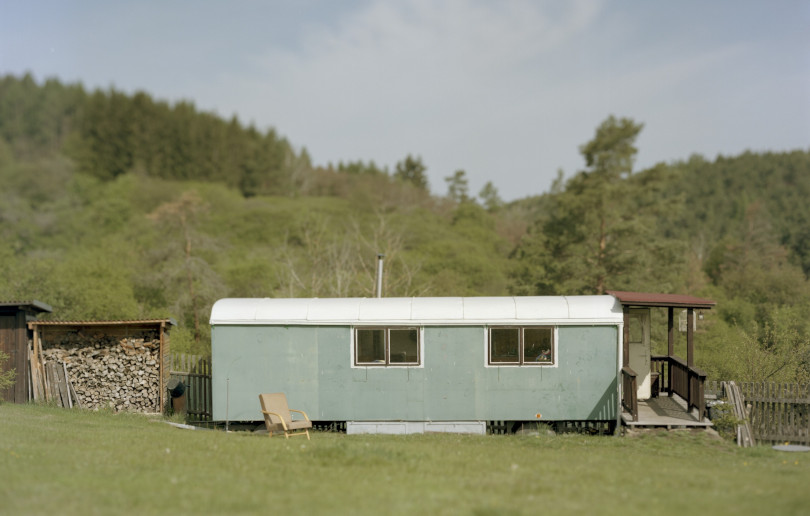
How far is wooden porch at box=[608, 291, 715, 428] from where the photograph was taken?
1202 centimetres

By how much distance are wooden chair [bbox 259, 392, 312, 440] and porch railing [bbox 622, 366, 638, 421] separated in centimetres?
536

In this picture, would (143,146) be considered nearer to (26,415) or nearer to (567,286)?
(567,286)

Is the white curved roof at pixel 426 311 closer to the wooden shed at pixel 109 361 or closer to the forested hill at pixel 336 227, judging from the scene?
the wooden shed at pixel 109 361

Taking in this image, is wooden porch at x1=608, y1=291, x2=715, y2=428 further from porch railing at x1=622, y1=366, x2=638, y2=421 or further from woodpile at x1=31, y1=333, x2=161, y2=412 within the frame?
woodpile at x1=31, y1=333, x2=161, y2=412

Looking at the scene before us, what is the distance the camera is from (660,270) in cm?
2961

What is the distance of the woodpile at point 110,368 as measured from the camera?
1528cm

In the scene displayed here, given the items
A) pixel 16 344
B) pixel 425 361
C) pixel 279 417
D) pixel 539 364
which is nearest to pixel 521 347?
pixel 539 364

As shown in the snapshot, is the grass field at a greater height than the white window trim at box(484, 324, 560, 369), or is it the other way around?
the white window trim at box(484, 324, 560, 369)

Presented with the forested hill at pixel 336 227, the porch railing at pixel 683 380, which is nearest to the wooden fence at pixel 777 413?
the porch railing at pixel 683 380

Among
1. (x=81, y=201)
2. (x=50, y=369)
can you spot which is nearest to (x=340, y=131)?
(x=81, y=201)

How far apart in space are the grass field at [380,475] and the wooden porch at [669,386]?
764 millimetres

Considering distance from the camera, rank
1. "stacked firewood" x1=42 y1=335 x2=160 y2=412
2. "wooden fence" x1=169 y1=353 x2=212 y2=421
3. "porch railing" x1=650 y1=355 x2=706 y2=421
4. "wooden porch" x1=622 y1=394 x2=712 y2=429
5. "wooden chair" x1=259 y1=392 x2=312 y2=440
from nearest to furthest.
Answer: "wooden chair" x1=259 y1=392 x2=312 y2=440, "wooden porch" x1=622 y1=394 x2=712 y2=429, "porch railing" x1=650 y1=355 x2=706 y2=421, "wooden fence" x1=169 y1=353 x2=212 y2=421, "stacked firewood" x1=42 y1=335 x2=160 y2=412

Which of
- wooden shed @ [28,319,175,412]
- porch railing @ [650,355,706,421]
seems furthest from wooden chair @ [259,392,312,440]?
porch railing @ [650,355,706,421]

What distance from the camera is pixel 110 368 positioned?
50.4 ft
